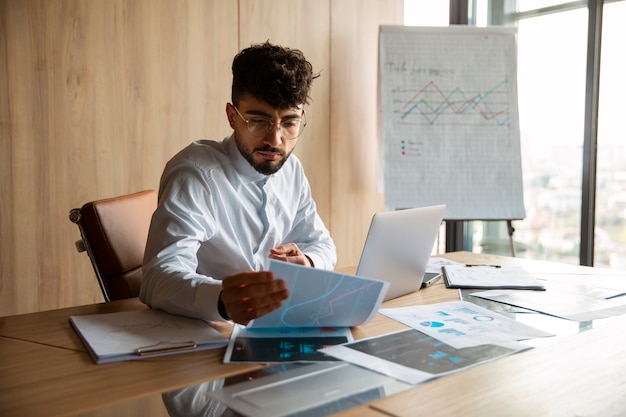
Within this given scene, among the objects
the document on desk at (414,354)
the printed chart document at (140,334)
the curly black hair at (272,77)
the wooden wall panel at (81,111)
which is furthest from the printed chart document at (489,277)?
the wooden wall panel at (81,111)

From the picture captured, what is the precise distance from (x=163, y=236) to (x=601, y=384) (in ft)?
3.20

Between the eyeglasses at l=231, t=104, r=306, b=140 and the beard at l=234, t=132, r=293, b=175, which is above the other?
the eyeglasses at l=231, t=104, r=306, b=140

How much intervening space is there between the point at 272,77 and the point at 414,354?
88 centimetres

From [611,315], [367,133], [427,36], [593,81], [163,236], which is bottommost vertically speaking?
[611,315]

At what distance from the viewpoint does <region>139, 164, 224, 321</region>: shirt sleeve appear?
1.31m

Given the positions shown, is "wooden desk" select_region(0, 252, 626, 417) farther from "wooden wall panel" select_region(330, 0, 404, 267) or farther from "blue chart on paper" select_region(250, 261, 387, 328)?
"wooden wall panel" select_region(330, 0, 404, 267)

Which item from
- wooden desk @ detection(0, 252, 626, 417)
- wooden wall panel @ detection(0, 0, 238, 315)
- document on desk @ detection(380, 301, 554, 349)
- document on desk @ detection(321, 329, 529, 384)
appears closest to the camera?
wooden desk @ detection(0, 252, 626, 417)

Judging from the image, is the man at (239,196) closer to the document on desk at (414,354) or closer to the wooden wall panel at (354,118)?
the document on desk at (414,354)

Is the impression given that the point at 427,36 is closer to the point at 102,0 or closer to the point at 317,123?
the point at 317,123

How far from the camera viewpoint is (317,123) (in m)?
3.67

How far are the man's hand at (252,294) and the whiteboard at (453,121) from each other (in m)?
2.43

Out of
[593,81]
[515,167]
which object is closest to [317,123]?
[515,167]

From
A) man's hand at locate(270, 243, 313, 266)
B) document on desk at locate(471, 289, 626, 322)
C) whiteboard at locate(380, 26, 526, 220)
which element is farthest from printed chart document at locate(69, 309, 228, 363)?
whiteboard at locate(380, 26, 526, 220)

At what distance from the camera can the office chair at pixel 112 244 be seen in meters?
1.64
